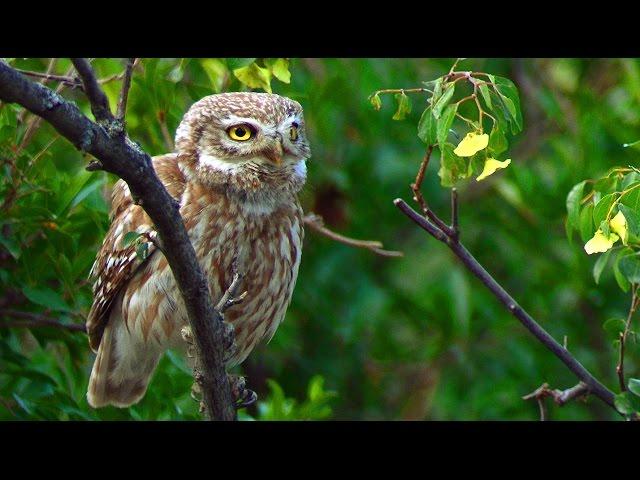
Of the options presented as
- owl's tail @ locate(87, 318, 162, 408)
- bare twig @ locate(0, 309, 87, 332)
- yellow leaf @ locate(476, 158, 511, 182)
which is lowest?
owl's tail @ locate(87, 318, 162, 408)

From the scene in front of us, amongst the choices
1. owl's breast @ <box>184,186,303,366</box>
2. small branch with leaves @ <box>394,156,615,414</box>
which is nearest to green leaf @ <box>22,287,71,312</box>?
owl's breast @ <box>184,186,303,366</box>

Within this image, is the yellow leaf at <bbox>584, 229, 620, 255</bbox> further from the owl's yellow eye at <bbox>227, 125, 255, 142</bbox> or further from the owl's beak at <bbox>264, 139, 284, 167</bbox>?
the owl's yellow eye at <bbox>227, 125, 255, 142</bbox>

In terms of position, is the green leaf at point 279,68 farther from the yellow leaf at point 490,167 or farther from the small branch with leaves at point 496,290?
→ the yellow leaf at point 490,167

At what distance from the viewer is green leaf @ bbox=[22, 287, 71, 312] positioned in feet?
13.6

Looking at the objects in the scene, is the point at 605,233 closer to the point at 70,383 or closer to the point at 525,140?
the point at 70,383

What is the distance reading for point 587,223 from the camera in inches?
Answer: 124

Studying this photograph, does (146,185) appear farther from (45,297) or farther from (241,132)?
(45,297)

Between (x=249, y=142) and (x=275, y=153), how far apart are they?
98 mm

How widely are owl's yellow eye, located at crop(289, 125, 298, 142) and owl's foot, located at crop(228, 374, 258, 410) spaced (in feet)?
2.59

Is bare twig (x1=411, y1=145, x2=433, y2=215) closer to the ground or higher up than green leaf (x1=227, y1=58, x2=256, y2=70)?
closer to the ground

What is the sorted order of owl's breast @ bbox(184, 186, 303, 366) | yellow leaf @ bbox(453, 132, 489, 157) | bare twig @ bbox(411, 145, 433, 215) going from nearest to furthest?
yellow leaf @ bbox(453, 132, 489, 157) < bare twig @ bbox(411, 145, 433, 215) < owl's breast @ bbox(184, 186, 303, 366)

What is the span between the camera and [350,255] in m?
6.62

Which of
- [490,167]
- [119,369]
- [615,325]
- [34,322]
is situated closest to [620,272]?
[615,325]
